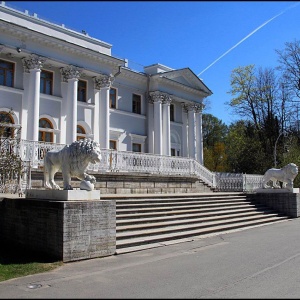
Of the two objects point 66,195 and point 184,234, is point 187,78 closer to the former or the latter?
point 184,234

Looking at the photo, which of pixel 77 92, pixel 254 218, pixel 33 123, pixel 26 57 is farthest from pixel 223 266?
pixel 77 92

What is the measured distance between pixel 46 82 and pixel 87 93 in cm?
328

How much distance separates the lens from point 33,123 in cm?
2197

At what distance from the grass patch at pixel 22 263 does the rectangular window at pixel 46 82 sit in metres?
16.4

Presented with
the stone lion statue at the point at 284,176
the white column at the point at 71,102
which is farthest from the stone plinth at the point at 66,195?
the white column at the point at 71,102

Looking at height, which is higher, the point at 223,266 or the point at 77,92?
the point at 77,92

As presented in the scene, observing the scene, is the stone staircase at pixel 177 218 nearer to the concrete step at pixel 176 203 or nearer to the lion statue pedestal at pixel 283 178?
the concrete step at pixel 176 203

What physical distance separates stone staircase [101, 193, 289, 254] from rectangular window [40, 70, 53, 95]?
41.4 feet

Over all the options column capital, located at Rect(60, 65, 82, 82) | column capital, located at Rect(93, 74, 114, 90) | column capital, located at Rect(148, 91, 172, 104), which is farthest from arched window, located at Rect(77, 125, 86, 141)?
column capital, located at Rect(148, 91, 172, 104)

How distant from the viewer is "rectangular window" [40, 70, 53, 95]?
80.8 feet

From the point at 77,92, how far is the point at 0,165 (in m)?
14.3

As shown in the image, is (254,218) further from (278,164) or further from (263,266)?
(278,164)

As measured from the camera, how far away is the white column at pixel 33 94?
71.9 ft

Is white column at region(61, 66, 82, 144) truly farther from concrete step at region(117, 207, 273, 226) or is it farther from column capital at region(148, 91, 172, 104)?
concrete step at region(117, 207, 273, 226)
